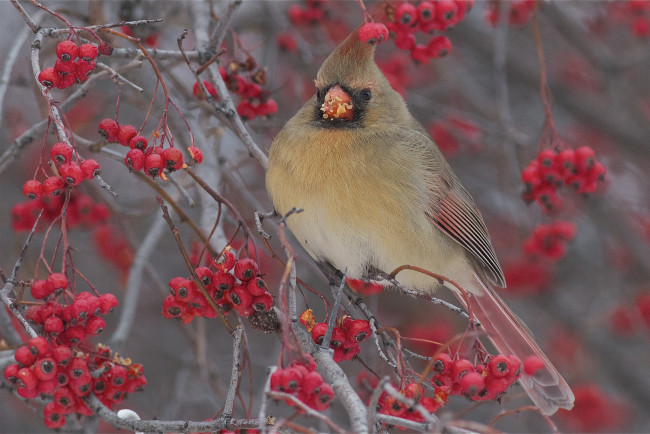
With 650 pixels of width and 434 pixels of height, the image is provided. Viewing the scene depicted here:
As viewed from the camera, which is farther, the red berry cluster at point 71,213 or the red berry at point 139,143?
the red berry cluster at point 71,213

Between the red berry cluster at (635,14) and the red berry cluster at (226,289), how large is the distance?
8.95 feet

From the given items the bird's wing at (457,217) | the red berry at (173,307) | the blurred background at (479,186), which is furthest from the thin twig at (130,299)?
the bird's wing at (457,217)

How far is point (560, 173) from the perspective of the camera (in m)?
2.99

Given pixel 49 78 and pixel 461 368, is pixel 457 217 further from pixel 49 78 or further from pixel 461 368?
pixel 49 78

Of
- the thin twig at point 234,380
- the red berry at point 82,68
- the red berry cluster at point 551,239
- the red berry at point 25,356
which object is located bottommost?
the red berry cluster at point 551,239

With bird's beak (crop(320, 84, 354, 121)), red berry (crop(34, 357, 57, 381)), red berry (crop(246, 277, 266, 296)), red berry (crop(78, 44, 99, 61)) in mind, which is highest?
red berry (crop(78, 44, 99, 61))

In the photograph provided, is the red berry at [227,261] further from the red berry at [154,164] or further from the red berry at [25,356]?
the red berry at [25,356]

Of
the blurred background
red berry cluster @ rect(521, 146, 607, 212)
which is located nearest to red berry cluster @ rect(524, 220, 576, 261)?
the blurred background

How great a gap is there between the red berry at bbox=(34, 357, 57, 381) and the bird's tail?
4.35 feet

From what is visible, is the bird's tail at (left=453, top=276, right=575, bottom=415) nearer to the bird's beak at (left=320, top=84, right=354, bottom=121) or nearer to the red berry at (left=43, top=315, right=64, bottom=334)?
the bird's beak at (left=320, top=84, right=354, bottom=121)

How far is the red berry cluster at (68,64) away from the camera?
192 cm

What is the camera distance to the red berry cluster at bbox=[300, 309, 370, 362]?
2256 millimetres

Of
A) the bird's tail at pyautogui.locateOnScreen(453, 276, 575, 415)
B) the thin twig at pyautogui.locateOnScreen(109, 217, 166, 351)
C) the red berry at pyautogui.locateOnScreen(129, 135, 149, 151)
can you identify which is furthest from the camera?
the thin twig at pyautogui.locateOnScreen(109, 217, 166, 351)

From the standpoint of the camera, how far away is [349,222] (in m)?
2.71
